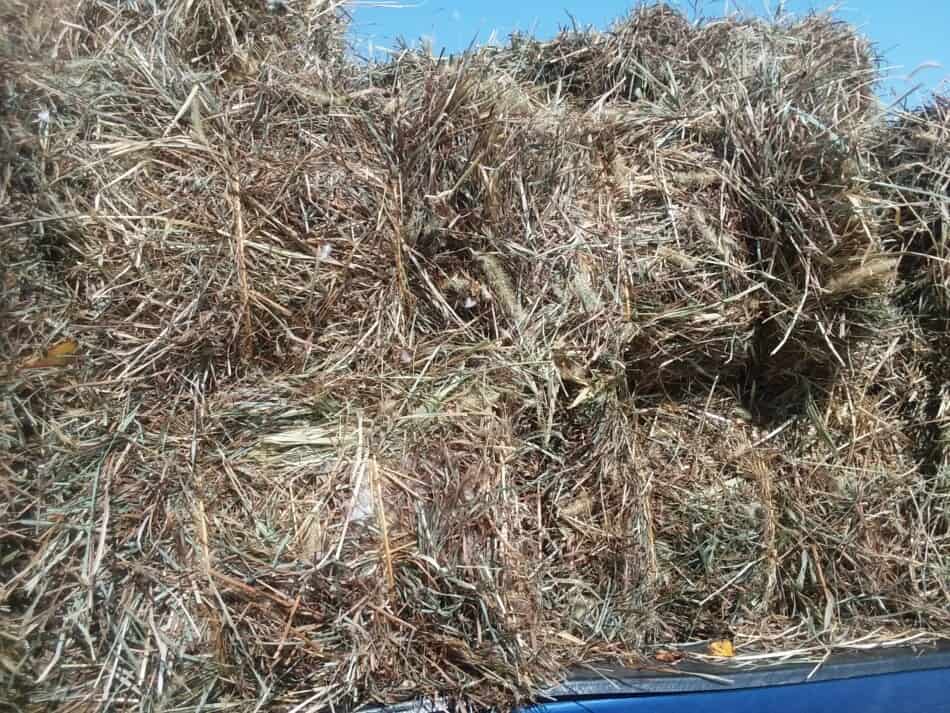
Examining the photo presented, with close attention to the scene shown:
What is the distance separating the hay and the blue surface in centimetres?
18

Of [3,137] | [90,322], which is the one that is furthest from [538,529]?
[3,137]

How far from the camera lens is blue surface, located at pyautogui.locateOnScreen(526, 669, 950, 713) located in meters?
2.05

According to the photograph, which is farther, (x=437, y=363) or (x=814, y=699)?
(x=437, y=363)

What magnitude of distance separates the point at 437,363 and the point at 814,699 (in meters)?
1.36

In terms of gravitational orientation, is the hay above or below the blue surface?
above

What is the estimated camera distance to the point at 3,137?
7.07 feet

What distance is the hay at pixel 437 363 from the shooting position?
80.4 inches

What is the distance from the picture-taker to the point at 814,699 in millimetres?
2229

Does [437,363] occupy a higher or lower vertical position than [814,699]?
higher

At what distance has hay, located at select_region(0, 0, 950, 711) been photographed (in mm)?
2043

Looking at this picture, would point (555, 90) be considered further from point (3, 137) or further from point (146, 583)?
point (146, 583)

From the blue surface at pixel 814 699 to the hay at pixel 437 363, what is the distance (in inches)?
7.1

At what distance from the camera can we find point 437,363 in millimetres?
2354

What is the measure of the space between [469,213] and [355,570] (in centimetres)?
105
